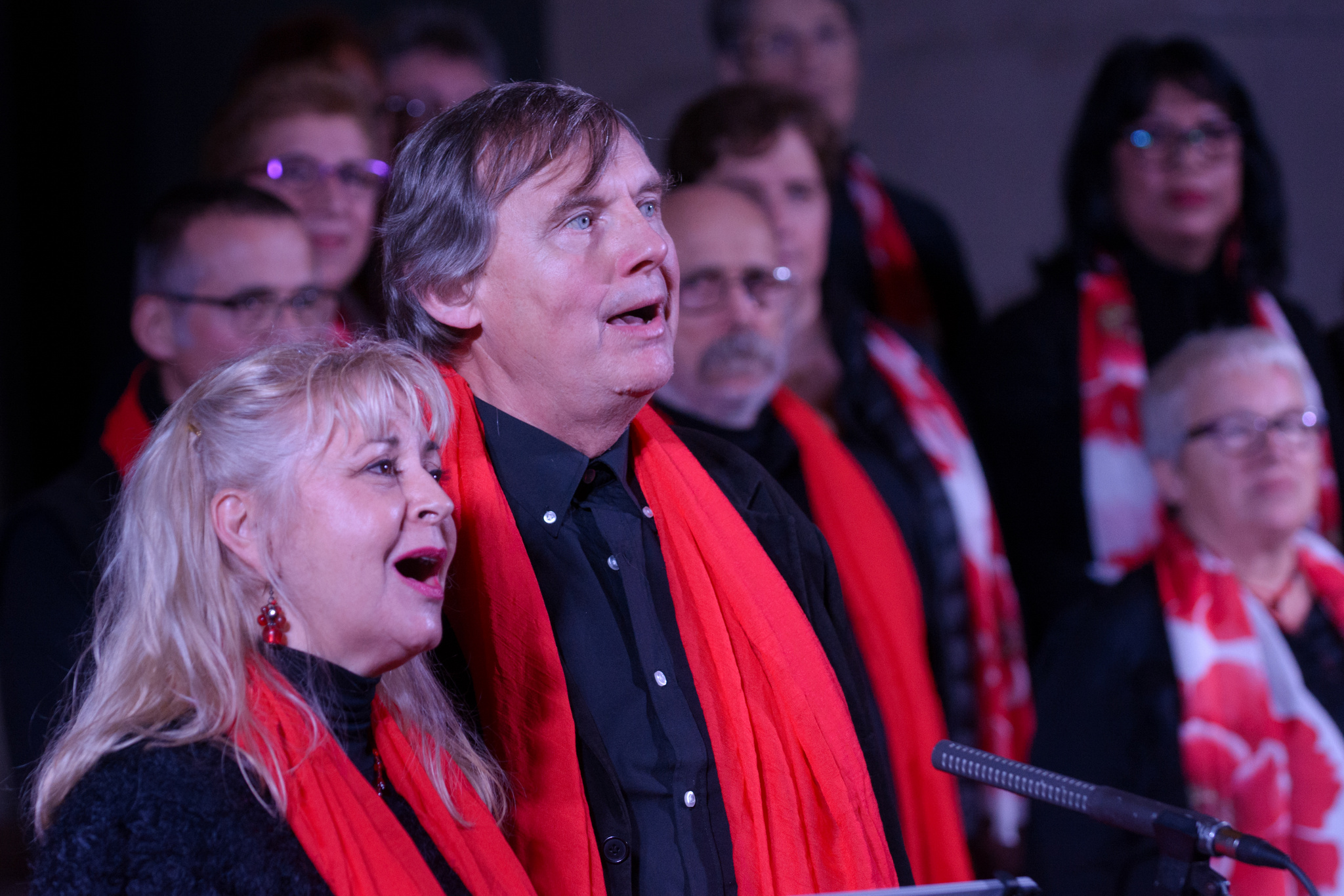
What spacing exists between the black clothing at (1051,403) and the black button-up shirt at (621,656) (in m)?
1.57

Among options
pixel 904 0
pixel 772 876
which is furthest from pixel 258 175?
pixel 904 0

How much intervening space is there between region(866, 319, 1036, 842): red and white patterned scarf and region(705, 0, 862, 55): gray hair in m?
0.98

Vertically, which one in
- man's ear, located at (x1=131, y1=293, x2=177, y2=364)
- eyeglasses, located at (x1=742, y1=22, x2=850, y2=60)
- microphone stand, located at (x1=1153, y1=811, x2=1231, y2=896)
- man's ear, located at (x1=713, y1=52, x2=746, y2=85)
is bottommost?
microphone stand, located at (x1=1153, y1=811, x2=1231, y2=896)

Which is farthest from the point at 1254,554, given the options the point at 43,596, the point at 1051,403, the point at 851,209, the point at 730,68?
the point at 43,596

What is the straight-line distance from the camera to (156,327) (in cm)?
244

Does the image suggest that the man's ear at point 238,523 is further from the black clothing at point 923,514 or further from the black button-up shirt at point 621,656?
the black clothing at point 923,514

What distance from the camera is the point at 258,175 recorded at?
2889 mm

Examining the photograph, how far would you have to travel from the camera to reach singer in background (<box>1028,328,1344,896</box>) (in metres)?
2.53

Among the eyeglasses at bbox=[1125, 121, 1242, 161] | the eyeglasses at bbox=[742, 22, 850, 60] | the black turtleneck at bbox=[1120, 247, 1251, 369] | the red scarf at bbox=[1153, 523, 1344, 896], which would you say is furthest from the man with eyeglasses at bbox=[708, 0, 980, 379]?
the red scarf at bbox=[1153, 523, 1344, 896]

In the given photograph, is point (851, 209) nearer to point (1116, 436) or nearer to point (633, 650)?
point (1116, 436)

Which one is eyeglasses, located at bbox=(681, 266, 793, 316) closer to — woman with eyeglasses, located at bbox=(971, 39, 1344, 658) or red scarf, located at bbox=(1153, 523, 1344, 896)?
woman with eyeglasses, located at bbox=(971, 39, 1344, 658)

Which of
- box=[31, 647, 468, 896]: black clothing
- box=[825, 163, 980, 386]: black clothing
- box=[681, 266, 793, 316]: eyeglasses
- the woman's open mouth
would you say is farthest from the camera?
box=[825, 163, 980, 386]: black clothing

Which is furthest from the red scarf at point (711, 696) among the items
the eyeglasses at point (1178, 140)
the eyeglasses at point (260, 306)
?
the eyeglasses at point (1178, 140)

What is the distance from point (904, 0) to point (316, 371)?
3.78 meters
